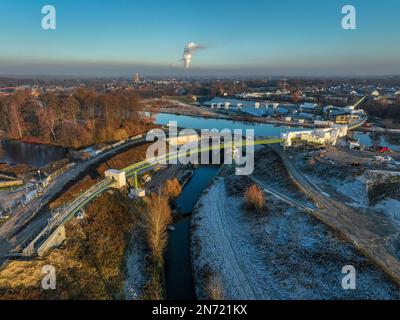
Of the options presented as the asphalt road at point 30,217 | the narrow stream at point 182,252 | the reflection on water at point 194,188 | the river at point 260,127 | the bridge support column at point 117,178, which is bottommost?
the narrow stream at point 182,252

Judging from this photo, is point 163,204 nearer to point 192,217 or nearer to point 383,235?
point 192,217

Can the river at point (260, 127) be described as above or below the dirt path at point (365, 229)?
above

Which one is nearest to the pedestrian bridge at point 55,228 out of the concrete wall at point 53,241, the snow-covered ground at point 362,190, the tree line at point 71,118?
the concrete wall at point 53,241

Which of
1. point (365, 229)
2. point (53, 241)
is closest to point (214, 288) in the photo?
point (53, 241)

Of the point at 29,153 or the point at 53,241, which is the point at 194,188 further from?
the point at 29,153

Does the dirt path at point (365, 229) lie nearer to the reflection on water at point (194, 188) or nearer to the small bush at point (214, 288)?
the small bush at point (214, 288)

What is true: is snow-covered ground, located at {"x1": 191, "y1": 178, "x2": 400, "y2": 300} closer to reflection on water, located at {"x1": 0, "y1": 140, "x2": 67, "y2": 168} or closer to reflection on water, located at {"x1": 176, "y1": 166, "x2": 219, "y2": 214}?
reflection on water, located at {"x1": 176, "y1": 166, "x2": 219, "y2": 214}
